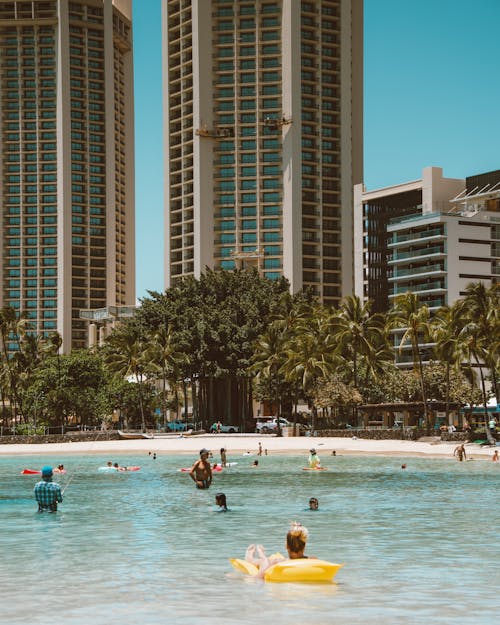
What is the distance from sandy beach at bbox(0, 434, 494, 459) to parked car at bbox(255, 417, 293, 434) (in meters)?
13.8

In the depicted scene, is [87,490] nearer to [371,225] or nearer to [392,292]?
[392,292]

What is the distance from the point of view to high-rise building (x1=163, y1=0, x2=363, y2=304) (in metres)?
173

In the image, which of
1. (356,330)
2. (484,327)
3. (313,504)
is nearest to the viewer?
(313,504)

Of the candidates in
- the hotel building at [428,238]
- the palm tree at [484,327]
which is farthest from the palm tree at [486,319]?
the hotel building at [428,238]

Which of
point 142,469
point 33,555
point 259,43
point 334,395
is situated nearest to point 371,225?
point 259,43

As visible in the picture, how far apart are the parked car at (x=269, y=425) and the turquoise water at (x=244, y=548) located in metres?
58.5

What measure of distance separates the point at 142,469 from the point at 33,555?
3633 cm

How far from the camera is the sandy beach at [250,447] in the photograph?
74.7 m

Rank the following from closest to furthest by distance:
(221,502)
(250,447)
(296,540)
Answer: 1. (296,540)
2. (221,502)
3. (250,447)

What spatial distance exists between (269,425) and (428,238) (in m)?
44.7

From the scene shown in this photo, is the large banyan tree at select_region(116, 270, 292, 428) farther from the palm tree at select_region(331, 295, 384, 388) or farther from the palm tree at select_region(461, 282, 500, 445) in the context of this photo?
the palm tree at select_region(461, 282, 500, 445)

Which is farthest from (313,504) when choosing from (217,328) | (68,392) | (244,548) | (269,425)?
(269,425)

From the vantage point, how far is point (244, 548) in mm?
28859

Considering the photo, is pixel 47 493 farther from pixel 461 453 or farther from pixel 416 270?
pixel 416 270
